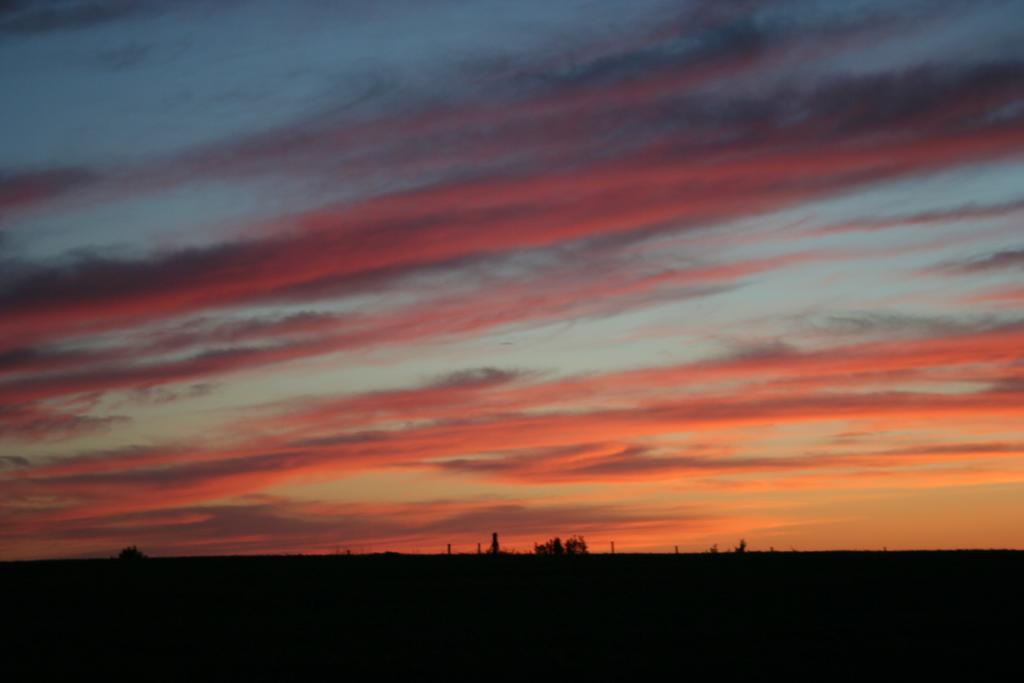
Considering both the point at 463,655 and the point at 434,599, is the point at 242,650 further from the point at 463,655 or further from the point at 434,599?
the point at 434,599

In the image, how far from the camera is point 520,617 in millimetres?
36812

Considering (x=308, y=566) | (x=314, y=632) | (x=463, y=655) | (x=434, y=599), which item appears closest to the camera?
(x=463, y=655)

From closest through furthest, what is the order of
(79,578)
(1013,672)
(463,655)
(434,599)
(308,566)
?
1. (1013,672)
2. (463,655)
3. (434,599)
4. (79,578)
5. (308,566)

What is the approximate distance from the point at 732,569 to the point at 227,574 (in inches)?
742

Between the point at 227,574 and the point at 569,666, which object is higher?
the point at 227,574

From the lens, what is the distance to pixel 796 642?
32250mm

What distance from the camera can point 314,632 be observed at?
3447 cm

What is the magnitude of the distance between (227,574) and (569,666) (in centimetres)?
2047

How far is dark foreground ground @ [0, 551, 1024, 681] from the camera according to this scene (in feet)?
97.7

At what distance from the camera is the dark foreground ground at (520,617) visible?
29.8 m

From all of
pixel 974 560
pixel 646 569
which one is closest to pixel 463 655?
pixel 646 569

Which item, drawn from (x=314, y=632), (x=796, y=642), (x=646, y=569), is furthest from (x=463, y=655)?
(x=646, y=569)

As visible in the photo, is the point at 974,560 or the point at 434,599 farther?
the point at 974,560

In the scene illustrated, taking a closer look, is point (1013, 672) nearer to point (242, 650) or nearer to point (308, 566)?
point (242, 650)
